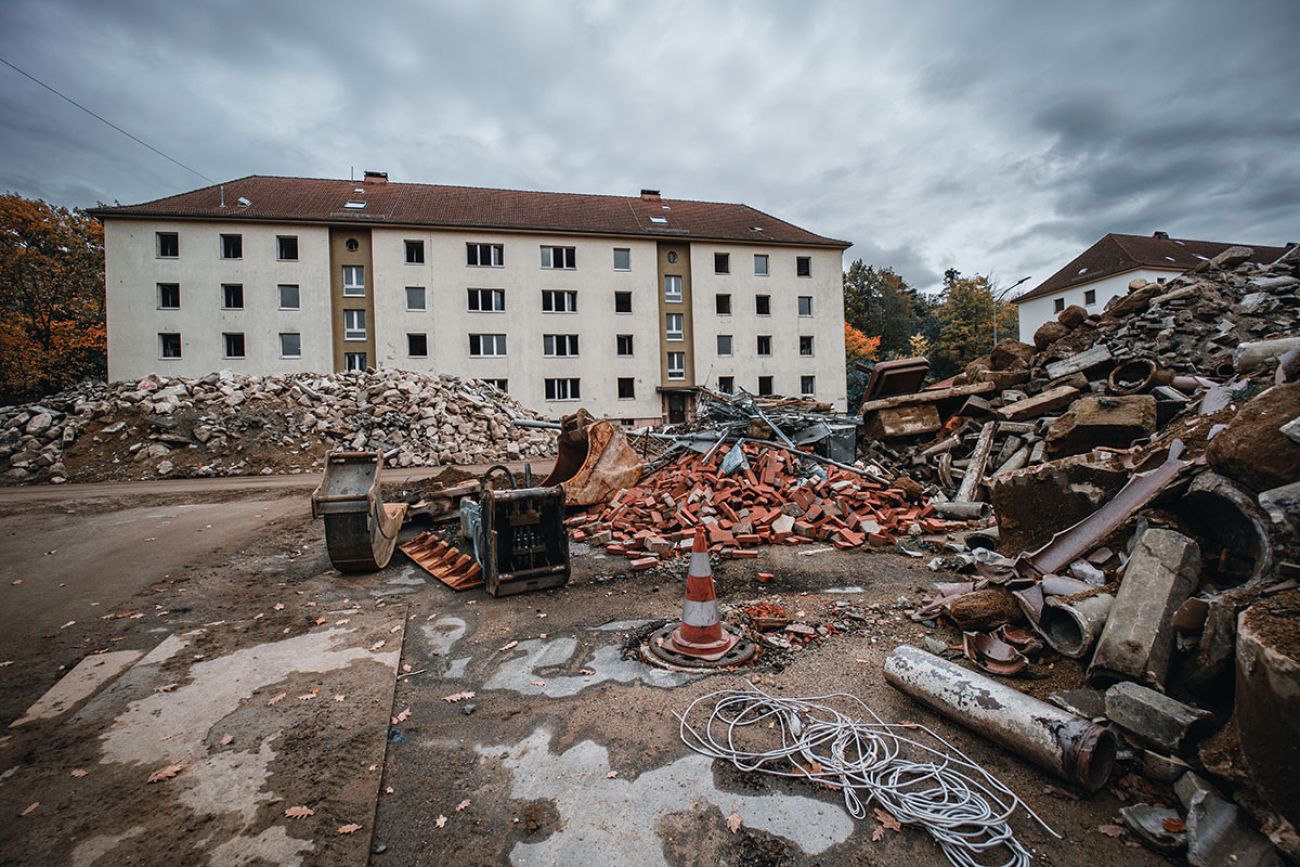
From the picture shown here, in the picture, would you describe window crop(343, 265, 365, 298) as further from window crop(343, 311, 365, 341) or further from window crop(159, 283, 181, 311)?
window crop(159, 283, 181, 311)

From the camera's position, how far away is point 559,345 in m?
30.1

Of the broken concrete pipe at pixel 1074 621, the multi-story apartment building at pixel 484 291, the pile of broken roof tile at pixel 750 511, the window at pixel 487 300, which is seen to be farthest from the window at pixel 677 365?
the broken concrete pipe at pixel 1074 621

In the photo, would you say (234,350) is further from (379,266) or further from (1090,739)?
(1090,739)

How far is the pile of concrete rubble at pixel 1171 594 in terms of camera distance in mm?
2062

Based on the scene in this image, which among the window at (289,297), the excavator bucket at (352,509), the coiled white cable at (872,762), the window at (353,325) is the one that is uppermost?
the window at (289,297)

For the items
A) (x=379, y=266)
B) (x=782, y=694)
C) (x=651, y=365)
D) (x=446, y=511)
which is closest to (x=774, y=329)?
(x=651, y=365)

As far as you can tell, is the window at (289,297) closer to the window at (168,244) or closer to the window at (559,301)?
the window at (168,244)

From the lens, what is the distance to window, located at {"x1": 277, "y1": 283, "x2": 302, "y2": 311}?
27234 millimetres

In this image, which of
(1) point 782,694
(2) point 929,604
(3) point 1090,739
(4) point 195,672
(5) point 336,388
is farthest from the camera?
(5) point 336,388

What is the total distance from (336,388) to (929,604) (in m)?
20.6

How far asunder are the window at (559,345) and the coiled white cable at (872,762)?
2784cm

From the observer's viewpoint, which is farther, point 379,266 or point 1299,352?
point 379,266

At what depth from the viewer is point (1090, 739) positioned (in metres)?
2.38

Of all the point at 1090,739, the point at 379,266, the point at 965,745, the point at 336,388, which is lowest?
the point at 965,745
